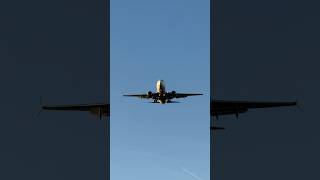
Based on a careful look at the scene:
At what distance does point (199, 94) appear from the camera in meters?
33.8
